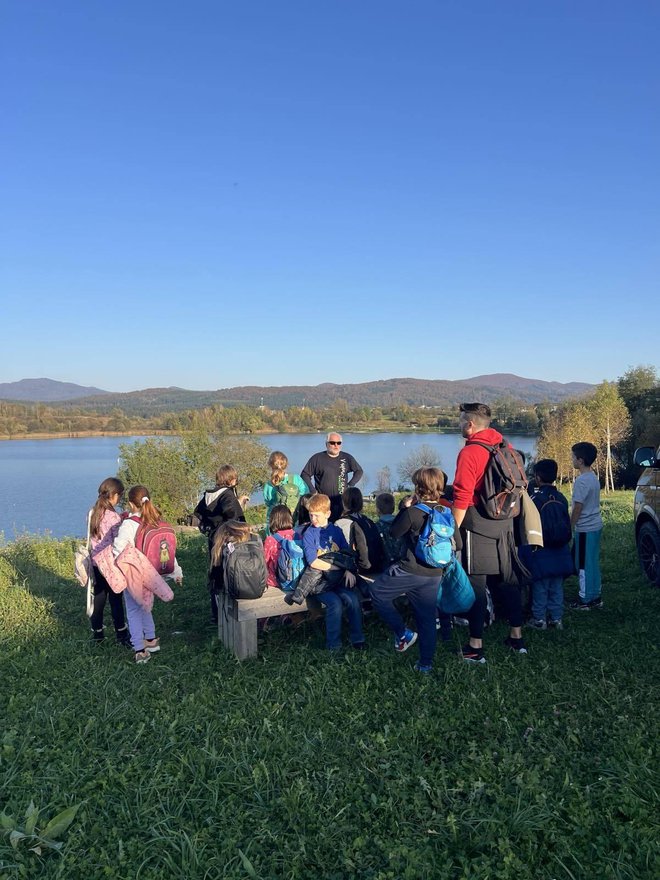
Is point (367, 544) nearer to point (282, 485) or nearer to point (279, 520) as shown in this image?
point (279, 520)

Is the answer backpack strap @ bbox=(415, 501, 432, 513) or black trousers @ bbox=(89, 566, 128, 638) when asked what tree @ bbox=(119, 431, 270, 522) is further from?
backpack strap @ bbox=(415, 501, 432, 513)

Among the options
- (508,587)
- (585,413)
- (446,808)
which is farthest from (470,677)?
(585,413)

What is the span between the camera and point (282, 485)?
23.0 ft

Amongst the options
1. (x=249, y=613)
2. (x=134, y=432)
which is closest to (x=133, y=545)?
(x=249, y=613)

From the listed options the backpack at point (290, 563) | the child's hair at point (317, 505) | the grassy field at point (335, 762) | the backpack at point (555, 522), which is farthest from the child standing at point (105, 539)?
the backpack at point (555, 522)

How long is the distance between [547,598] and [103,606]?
423 cm

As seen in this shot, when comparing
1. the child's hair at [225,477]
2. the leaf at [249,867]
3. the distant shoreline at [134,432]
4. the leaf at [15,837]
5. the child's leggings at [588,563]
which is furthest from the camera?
the distant shoreline at [134,432]

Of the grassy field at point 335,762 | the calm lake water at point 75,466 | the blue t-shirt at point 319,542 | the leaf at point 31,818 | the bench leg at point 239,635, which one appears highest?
the blue t-shirt at point 319,542

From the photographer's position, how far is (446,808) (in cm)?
307

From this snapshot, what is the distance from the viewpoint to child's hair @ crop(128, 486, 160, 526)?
546 cm

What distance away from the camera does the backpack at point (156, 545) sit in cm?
547

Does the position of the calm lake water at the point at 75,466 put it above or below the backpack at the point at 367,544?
below

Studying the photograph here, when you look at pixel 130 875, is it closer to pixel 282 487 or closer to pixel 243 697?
pixel 243 697

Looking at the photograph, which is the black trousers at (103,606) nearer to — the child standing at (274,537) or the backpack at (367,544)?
the child standing at (274,537)
